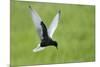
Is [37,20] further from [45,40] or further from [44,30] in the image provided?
[45,40]

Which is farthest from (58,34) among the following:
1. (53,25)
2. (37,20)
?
(37,20)

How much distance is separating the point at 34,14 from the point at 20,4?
18cm

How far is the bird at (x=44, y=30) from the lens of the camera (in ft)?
6.40

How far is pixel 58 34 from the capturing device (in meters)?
2.02

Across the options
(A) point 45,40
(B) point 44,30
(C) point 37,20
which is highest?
(C) point 37,20

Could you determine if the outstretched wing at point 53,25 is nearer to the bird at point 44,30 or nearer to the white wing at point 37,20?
the bird at point 44,30

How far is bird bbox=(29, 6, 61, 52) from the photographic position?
1951 mm

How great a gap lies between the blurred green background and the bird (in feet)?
0.11

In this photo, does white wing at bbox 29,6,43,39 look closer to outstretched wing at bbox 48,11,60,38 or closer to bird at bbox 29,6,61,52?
bird at bbox 29,6,61,52

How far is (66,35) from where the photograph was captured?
2055mm

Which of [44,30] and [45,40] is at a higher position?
[44,30]

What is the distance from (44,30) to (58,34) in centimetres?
16

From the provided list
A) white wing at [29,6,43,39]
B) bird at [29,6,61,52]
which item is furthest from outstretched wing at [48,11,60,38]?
white wing at [29,6,43,39]
